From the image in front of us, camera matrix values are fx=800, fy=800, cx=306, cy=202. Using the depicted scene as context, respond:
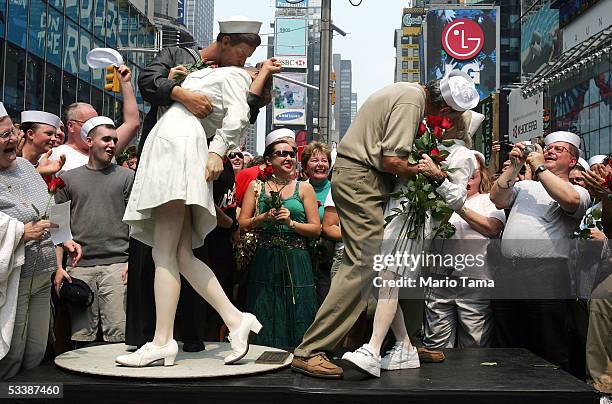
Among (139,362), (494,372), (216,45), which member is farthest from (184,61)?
(494,372)

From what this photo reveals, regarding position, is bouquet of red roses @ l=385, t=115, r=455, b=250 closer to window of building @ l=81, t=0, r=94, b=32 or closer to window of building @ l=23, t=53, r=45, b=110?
window of building @ l=23, t=53, r=45, b=110

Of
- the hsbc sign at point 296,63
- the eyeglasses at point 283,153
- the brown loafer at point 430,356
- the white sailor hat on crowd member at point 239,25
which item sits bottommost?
the brown loafer at point 430,356

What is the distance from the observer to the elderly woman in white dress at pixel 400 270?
4496 millimetres

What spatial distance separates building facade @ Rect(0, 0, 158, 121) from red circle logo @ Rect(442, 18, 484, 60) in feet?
86.9

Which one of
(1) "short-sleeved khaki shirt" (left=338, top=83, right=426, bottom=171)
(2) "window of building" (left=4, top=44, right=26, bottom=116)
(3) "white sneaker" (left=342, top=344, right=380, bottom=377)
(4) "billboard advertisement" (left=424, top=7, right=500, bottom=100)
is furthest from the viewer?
(4) "billboard advertisement" (left=424, top=7, right=500, bottom=100)

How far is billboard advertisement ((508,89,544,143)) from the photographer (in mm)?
35625

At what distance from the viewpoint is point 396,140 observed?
4535mm

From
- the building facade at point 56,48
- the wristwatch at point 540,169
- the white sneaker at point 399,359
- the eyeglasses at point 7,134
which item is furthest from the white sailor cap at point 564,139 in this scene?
the building facade at point 56,48

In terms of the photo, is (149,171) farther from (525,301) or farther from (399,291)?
(525,301)

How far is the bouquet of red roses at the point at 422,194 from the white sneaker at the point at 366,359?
644 millimetres

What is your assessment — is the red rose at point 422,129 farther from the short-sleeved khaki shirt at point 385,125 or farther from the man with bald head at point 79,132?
the man with bald head at point 79,132

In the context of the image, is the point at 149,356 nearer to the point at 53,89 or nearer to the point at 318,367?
the point at 318,367

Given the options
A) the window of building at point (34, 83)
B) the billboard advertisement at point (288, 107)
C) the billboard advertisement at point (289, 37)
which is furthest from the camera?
the billboard advertisement at point (289, 37)

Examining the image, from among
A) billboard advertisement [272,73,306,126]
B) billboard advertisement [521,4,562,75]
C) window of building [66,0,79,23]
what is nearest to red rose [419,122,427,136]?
window of building [66,0,79,23]
